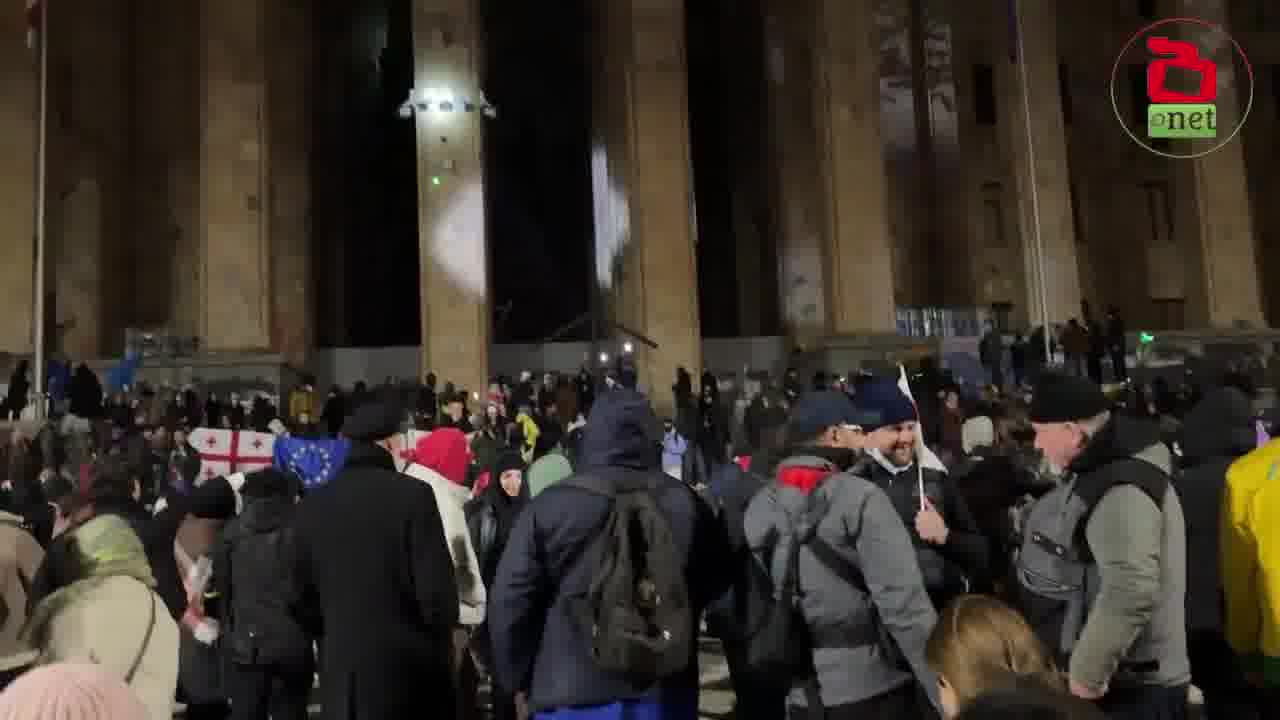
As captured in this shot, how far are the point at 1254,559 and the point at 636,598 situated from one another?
2484mm

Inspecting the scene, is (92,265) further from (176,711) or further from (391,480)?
(391,480)

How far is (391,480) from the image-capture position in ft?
14.5

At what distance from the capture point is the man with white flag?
14.6 ft

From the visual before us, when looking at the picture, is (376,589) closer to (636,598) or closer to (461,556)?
(461,556)

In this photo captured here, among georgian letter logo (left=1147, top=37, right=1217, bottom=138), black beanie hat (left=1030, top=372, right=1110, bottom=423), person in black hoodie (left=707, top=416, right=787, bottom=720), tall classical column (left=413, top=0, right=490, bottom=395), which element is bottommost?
person in black hoodie (left=707, top=416, right=787, bottom=720)

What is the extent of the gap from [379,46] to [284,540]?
30986 mm

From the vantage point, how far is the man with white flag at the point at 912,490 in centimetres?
445

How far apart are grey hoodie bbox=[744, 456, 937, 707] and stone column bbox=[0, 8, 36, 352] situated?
22.8 meters

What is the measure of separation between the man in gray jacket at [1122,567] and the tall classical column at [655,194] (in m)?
18.9

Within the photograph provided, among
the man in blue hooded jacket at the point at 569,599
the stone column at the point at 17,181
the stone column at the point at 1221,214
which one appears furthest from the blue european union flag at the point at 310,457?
the stone column at the point at 1221,214

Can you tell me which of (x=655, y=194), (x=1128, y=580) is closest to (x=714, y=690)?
(x=1128, y=580)

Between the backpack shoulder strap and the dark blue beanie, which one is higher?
the dark blue beanie

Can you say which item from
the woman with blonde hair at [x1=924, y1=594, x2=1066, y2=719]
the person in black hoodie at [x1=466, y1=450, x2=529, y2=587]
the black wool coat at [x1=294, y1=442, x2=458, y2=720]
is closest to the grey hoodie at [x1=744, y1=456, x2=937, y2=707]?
the woman with blonde hair at [x1=924, y1=594, x2=1066, y2=719]

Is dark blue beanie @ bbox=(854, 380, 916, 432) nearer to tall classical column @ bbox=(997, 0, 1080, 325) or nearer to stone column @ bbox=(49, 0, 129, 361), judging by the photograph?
tall classical column @ bbox=(997, 0, 1080, 325)
